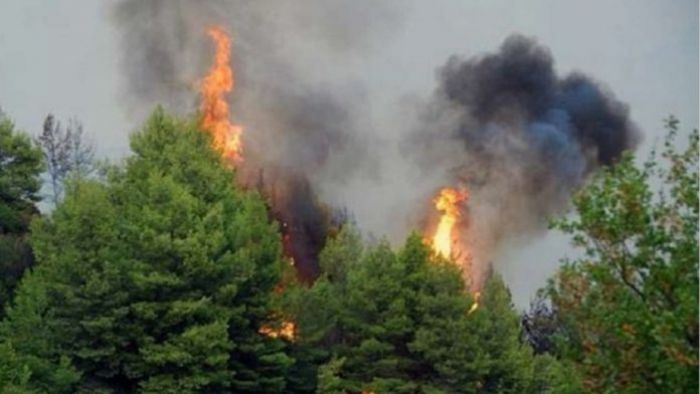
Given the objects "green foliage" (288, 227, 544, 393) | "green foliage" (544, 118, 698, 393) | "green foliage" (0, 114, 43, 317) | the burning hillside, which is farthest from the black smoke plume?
"green foliage" (544, 118, 698, 393)

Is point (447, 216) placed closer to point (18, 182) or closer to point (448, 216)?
point (448, 216)

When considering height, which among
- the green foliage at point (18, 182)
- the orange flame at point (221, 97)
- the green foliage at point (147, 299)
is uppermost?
the orange flame at point (221, 97)

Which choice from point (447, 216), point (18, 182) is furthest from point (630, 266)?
point (447, 216)

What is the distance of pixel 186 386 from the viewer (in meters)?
30.1

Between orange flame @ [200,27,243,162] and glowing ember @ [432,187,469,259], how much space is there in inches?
296

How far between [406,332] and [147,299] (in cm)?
688

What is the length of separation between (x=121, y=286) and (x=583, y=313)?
1864 cm

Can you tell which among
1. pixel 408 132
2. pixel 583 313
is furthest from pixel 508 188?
pixel 583 313

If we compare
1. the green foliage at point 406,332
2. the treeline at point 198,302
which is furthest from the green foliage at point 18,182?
the green foliage at point 406,332

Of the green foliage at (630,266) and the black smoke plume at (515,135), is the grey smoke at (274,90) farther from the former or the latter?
the green foliage at (630,266)

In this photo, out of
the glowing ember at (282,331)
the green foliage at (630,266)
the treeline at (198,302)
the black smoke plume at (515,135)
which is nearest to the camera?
the green foliage at (630,266)

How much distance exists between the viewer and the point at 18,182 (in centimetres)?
3775

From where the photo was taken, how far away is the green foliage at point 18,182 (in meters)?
37.0

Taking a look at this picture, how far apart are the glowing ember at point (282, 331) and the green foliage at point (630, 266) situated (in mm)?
20062
